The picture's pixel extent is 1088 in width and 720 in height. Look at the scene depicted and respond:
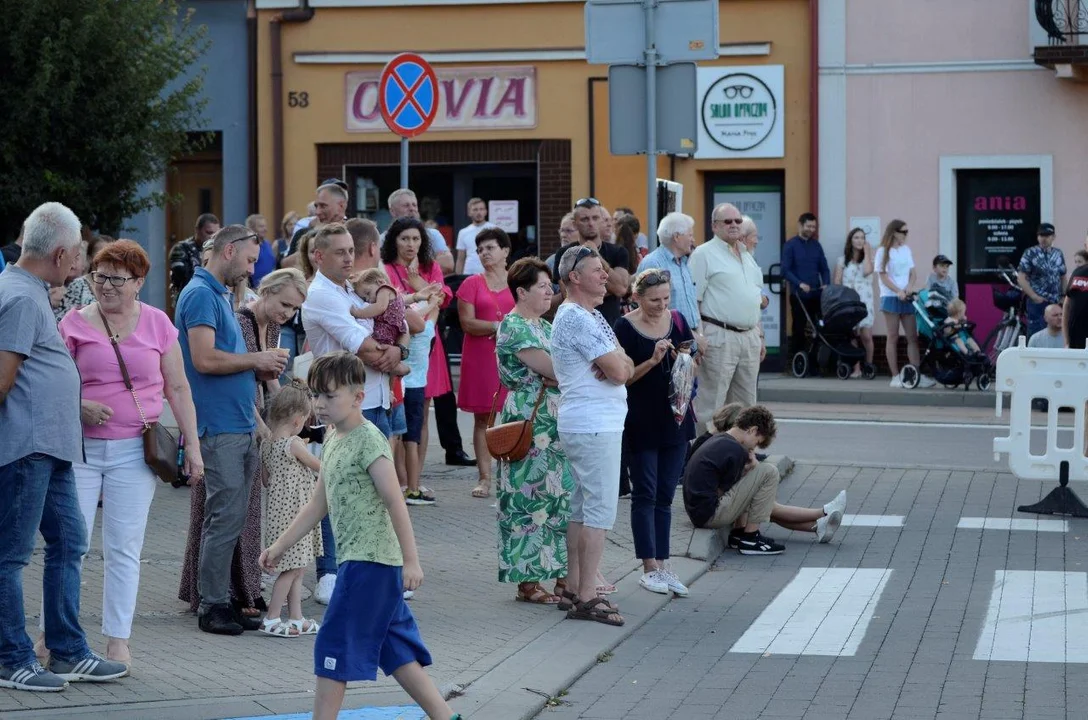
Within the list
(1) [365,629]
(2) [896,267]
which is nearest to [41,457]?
(1) [365,629]

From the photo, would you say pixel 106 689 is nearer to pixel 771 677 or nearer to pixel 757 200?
pixel 771 677

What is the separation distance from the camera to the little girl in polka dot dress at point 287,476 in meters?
8.26

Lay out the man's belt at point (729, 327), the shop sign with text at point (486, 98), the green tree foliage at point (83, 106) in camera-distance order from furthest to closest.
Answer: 1. the shop sign with text at point (486, 98)
2. the green tree foliage at point (83, 106)
3. the man's belt at point (729, 327)

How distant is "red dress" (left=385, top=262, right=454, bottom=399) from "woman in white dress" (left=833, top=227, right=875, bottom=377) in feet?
30.9

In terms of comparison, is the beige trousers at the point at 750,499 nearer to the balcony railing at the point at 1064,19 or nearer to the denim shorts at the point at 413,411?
the denim shorts at the point at 413,411

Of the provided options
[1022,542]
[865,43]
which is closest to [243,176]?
[865,43]

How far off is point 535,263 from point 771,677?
264 cm

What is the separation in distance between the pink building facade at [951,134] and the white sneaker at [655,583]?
13380 mm

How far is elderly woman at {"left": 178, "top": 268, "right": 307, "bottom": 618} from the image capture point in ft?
27.8

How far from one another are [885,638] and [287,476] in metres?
2.95

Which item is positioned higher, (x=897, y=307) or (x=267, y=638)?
(x=897, y=307)

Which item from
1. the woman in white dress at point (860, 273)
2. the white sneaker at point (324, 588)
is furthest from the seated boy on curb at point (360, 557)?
the woman in white dress at point (860, 273)

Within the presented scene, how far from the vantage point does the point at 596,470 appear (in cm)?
858

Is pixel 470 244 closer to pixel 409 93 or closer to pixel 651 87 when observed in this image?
pixel 409 93
